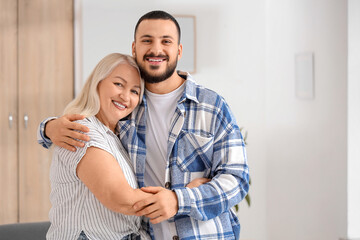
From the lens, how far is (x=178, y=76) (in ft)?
6.54

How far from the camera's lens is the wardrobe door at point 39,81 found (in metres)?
3.97

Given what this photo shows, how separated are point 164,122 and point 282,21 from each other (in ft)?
7.86

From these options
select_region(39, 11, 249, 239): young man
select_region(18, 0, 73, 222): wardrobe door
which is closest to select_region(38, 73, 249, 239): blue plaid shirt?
select_region(39, 11, 249, 239): young man

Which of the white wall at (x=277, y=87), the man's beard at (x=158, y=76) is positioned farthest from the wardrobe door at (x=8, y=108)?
the man's beard at (x=158, y=76)

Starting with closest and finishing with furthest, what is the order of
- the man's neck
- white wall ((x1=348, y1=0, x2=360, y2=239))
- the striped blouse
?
1. the striped blouse
2. the man's neck
3. white wall ((x1=348, y1=0, x2=360, y2=239))

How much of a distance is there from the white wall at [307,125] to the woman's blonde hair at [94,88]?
5.61ft

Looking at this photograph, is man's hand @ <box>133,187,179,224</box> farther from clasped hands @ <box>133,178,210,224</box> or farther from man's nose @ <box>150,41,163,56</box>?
man's nose @ <box>150,41,163,56</box>

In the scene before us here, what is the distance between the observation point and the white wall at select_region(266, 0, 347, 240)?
121 inches

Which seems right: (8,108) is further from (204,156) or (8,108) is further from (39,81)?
(204,156)

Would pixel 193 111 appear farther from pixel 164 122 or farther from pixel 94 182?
pixel 94 182

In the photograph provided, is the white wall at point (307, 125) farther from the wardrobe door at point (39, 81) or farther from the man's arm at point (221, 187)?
the wardrobe door at point (39, 81)

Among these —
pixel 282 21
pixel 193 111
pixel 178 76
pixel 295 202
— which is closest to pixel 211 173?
pixel 193 111

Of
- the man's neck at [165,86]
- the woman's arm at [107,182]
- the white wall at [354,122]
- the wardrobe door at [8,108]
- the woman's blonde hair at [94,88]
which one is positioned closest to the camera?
the woman's arm at [107,182]

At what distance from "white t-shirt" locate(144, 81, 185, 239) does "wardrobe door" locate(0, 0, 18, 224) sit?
2.36 metres
